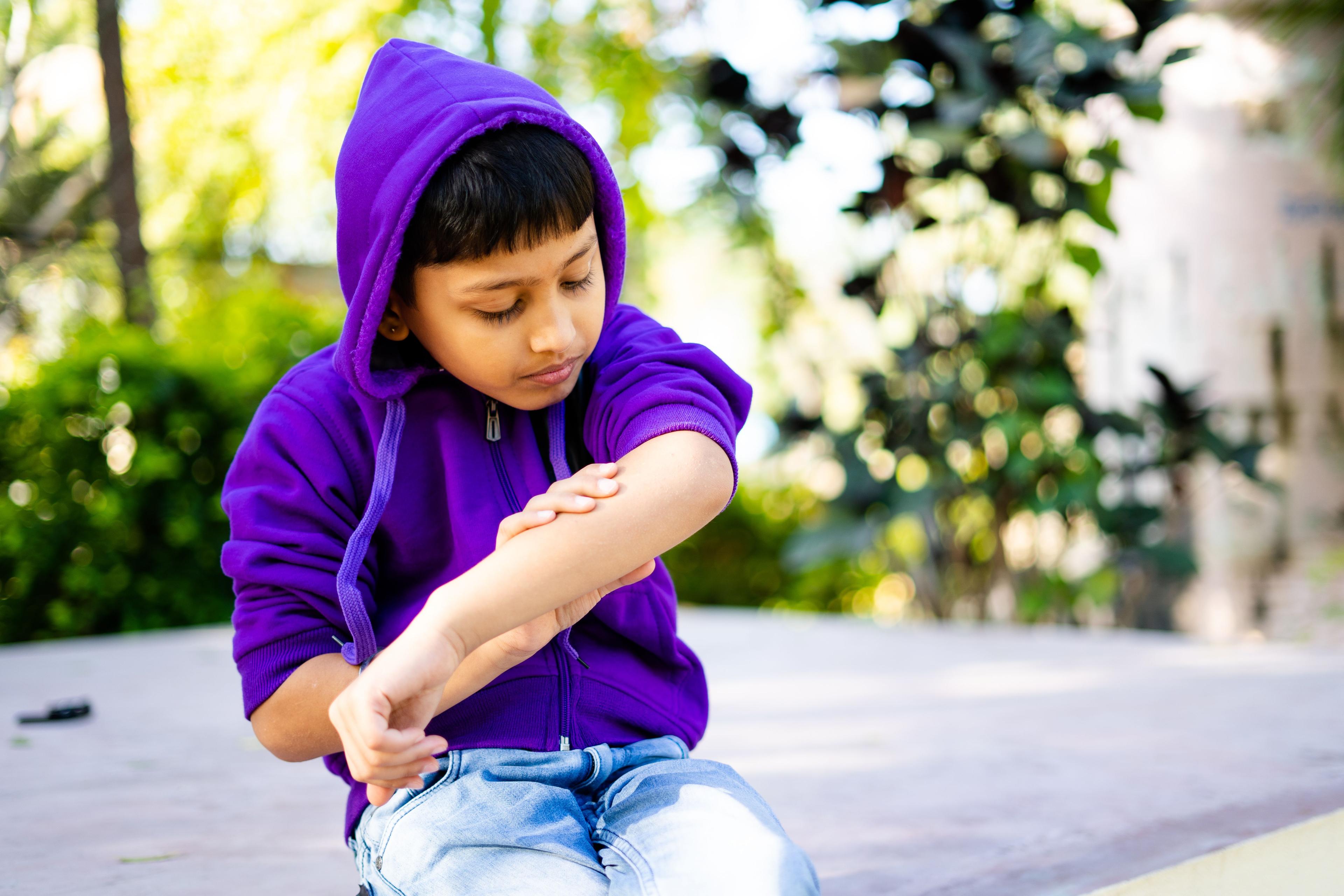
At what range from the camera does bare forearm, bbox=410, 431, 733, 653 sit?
913 millimetres

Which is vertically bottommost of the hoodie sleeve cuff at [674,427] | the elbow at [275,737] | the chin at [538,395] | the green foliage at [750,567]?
the green foliage at [750,567]

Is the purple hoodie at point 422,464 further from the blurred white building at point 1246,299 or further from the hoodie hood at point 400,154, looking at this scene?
the blurred white building at point 1246,299

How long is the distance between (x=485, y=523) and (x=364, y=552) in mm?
121

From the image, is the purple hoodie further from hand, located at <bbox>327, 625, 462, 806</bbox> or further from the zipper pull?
hand, located at <bbox>327, 625, 462, 806</bbox>

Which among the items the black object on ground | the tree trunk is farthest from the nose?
the tree trunk

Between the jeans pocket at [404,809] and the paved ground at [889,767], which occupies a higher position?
the jeans pocket at [404,809]

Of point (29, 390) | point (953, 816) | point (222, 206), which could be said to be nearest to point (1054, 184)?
point (953, 816)

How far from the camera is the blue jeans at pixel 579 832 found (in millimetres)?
945

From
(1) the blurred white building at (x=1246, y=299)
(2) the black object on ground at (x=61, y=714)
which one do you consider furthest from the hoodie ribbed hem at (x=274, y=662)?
(1) the blurred white building at (x=1246, y=299)

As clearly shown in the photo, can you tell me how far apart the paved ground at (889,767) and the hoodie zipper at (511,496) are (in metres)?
0.45

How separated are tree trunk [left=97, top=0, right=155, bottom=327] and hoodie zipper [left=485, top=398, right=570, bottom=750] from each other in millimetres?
4217

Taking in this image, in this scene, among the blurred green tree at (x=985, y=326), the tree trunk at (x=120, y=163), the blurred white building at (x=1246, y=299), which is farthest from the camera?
the tree trunk at (x=120, y=163)

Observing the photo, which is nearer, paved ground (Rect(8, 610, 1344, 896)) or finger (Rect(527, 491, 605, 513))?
finger (Rect(527, 491, 605, 513))

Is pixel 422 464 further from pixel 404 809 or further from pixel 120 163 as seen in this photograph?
pixel 120 163
